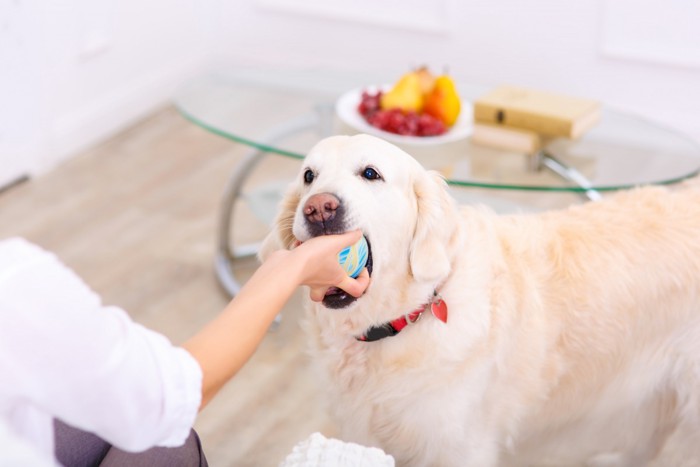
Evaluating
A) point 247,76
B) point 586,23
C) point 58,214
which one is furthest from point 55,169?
point 586,23

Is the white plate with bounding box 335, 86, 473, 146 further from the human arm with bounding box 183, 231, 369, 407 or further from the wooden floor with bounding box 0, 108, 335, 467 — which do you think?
the human arm with bounding box 183, 231, 369, 407

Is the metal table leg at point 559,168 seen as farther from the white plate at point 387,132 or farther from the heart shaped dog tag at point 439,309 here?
the heart shaped dog tag at point 439,309

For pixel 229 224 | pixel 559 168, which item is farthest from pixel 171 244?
pixel 559 168

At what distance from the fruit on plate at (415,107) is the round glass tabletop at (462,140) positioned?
0.05 meters

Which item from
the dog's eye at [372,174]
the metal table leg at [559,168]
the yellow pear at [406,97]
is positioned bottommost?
the metal table leg at [559,168]

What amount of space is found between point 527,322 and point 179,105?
4.93 ft

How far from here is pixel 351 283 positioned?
1.33 m

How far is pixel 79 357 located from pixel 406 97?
1629 millimetres

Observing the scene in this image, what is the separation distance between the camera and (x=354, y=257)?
1365 millimetres

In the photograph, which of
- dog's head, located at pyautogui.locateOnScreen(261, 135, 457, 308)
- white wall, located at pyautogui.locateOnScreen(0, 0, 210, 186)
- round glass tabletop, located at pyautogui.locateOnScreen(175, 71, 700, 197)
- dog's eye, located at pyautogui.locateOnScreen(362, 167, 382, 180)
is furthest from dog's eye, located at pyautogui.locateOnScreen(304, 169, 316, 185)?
white wall, located at pyautogui.locateOnScreen(0, 0, 210, 186)

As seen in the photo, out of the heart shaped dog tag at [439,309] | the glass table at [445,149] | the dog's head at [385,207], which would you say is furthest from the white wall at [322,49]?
the heart shaped dog tag at [439,309]

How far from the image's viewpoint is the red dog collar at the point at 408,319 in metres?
1.49

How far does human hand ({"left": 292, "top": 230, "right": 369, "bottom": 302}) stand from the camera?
121cm

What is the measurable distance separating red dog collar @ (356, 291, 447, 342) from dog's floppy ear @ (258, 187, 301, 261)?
22 centimetres
